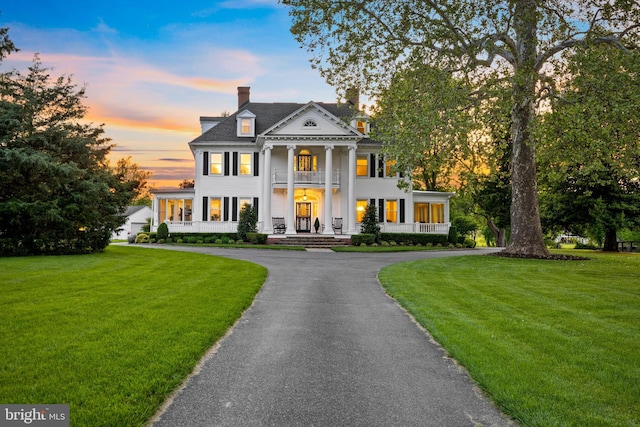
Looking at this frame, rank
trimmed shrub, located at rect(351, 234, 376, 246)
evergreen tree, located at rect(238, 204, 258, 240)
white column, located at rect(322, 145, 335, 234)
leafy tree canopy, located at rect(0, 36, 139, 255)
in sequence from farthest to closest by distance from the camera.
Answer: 1. white column, located at rect(322, 145, 335, 234)
2. evergreen tree, located at rect(238, 204, 258, 240)
3. trimmed shrub, located at rect(351, 234, 376, 246)
4. leafy tree canopy, located at rect(0, 36, 139, 255)

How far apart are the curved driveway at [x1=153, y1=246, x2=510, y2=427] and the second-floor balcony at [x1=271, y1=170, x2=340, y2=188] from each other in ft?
71.9

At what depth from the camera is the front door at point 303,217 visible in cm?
3075

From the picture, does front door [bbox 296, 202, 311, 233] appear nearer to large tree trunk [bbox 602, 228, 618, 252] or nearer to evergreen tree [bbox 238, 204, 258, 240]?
evergreen tree [bbox 238, 204, 258, 240]

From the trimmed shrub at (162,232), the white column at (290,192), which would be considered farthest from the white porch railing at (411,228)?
the trimmed shrub at (162,232)

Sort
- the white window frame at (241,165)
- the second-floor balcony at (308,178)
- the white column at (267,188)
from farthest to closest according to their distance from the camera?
1. the white window frame at (241,165)
2. the second-floor balcony at (308,178)
3. the white column at (267,188)

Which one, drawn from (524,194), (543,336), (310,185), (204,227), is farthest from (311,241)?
(543,336)

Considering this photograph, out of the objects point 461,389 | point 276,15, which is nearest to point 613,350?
point 461,389

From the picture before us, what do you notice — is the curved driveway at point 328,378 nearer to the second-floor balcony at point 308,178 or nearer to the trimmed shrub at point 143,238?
the second-floor balcony at point 308,178

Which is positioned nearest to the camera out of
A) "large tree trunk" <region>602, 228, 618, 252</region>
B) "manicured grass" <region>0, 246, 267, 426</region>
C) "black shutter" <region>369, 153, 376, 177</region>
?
"manicured grass" <region>0, 246, 267, 426</region>

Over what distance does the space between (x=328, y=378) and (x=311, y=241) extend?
21.9m

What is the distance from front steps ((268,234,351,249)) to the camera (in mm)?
25875

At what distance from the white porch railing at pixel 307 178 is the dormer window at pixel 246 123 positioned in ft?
11.8

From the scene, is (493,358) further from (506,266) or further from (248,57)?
(248,57)

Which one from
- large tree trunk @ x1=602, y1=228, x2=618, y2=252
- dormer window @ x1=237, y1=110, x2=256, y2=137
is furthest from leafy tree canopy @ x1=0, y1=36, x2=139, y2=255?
large tree trunk @ x1=602, y1=228, x2=618, y2=252
